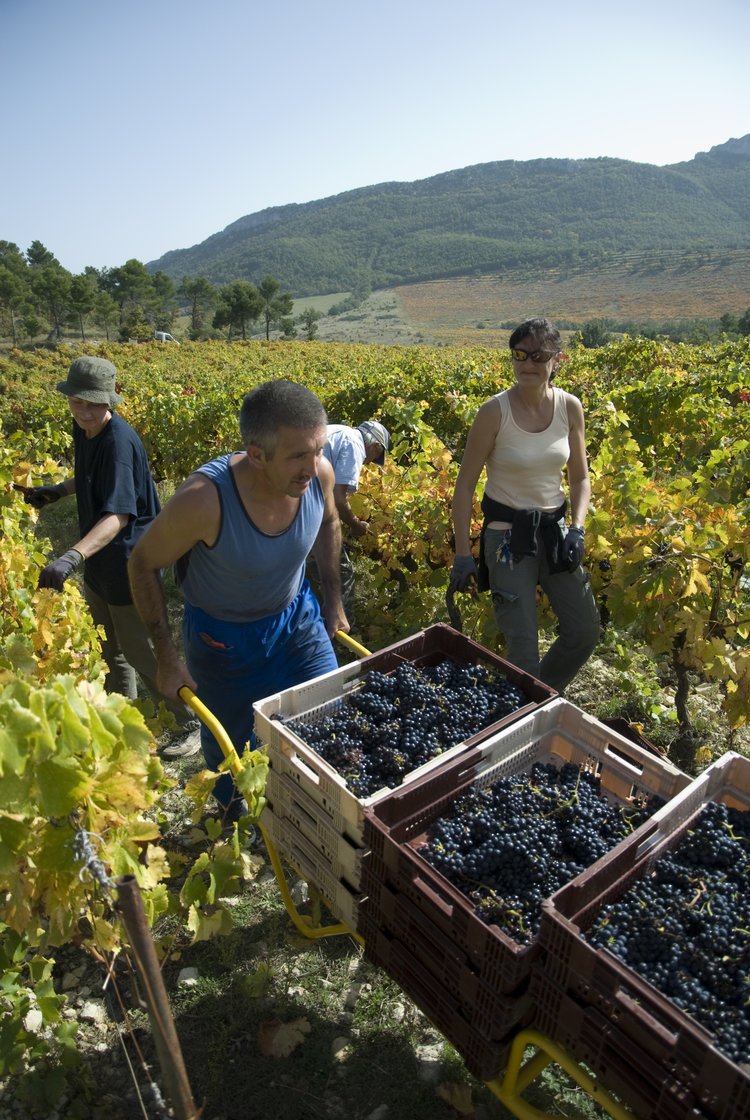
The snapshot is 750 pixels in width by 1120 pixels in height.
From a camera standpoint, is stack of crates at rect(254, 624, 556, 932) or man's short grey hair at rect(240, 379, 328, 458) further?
man's short grey hair at rect(240, 379, 328, 458)

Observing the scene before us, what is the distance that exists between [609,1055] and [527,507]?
2.15 m

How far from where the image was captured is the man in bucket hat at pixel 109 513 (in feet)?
10.7

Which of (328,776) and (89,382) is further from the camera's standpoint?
(89,382)

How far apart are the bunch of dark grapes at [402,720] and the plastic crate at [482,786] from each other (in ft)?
0.45

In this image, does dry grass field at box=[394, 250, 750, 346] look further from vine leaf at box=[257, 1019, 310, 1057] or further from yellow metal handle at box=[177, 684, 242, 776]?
vine leaf at box=[257, 1019, 310, 1057]

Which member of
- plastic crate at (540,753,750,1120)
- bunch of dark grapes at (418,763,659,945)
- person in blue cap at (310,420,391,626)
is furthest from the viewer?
person in blue cap at (310,420,391,626)

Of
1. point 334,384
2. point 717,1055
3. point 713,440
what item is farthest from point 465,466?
point 334,384

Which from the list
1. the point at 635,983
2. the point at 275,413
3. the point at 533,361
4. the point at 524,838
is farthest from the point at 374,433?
the point at 635,983

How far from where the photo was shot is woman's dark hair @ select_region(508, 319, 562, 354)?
2863mm

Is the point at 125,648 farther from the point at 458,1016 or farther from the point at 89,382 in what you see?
the point at 458,1016

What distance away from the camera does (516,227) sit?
15725cm

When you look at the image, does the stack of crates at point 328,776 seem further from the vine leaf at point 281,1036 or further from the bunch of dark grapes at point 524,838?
the vine leaf at point 281,1036

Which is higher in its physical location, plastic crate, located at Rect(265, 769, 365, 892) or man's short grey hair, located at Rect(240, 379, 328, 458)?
man's short grey hair, located at Rect(240, 379, 328, 458)

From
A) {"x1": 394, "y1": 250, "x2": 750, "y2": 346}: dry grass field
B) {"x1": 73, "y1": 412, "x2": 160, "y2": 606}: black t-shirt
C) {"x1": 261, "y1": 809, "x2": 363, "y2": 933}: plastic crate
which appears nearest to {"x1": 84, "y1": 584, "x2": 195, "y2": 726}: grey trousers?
{"x1": 73, "y1": 412, "x2": 160, "y2": 606}: black t-shirt
